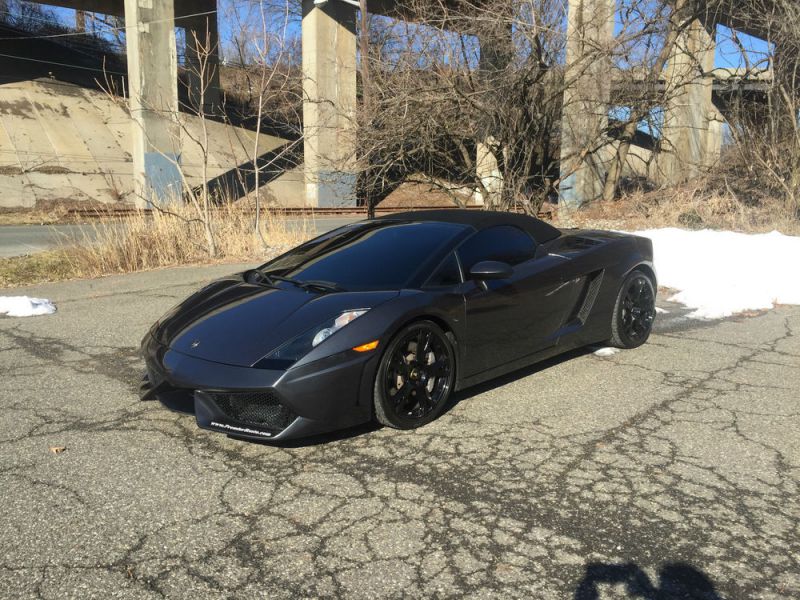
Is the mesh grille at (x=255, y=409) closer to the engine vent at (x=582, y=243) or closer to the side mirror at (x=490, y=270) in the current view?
the side mirror at (x=490, y=270)

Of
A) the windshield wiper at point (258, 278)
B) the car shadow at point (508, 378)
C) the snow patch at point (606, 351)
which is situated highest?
the windshield wiper at point (258, 278)

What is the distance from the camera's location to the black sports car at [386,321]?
12.7 feet

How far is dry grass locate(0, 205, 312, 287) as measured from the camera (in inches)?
419

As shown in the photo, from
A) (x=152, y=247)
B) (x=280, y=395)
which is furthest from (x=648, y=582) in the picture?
(x=152, y=247)

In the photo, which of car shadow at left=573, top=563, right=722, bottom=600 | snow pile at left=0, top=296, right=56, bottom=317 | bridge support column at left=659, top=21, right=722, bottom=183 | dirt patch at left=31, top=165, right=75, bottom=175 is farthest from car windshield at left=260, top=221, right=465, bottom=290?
dirt patch at left=31, top=165, right=75, bottom=175

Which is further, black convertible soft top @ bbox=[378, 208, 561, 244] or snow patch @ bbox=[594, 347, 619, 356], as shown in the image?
snow patch @ bbox=[594, 347, 619, 356]

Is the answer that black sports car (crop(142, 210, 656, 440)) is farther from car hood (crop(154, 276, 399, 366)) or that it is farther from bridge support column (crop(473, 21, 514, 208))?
bridge support column (crop(473, 21, 514, 208))

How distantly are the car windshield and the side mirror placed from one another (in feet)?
1.04

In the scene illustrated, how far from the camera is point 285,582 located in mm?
2727

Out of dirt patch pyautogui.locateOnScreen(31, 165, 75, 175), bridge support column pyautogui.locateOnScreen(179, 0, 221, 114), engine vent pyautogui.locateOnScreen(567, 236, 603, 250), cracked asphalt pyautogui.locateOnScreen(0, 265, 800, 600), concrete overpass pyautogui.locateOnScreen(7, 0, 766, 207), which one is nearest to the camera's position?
cracked asphalt pyautogui.locateOnScreen(0, 265, 800, 600)

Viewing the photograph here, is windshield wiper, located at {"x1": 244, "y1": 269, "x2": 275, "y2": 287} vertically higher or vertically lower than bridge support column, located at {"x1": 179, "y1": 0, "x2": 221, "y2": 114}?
lower

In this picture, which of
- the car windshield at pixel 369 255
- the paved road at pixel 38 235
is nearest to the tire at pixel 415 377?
the car windshield at pixel 369 255

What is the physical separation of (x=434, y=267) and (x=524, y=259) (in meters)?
0.94

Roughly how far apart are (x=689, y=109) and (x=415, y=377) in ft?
63.4
